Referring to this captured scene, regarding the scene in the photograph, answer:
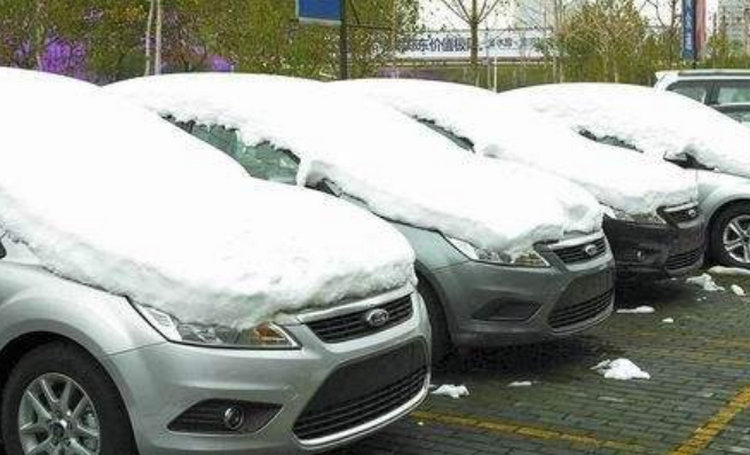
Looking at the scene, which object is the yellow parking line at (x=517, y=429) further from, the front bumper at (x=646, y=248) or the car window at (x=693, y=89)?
the car window at (x=693, y=89)

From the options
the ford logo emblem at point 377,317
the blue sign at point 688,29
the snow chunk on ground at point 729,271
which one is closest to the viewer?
the ford logo emblem at point 377,317

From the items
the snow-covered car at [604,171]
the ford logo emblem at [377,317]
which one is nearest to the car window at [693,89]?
the snow-covered car at [604,171]

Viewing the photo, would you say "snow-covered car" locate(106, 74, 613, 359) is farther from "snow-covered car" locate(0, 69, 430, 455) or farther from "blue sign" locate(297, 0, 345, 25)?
"blue sign" locate(297, 0, 345, 25)

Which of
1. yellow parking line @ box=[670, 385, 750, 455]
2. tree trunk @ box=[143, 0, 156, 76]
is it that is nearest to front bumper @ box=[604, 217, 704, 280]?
yellow parking line @ box=[670, 385, 750, 455]

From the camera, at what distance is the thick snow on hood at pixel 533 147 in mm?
7785

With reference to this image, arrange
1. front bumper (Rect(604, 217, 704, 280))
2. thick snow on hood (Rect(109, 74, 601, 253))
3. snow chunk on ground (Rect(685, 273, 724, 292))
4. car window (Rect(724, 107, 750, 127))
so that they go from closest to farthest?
thick snow on hood (Rect(109, 74, 601, 253)) → front bumper (Rect(604, 217, 704, 280)) → snow chunk on ground (Rect(685, 273, 724, 292)) → car window (Rect(724, 107, 750, 127))

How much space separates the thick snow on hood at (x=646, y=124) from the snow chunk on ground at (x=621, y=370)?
3.45 meters

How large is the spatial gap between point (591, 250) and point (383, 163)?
1279 millimetres

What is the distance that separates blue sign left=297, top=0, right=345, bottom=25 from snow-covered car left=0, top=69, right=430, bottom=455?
21.8ft

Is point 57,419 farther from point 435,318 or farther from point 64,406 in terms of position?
point 435,318

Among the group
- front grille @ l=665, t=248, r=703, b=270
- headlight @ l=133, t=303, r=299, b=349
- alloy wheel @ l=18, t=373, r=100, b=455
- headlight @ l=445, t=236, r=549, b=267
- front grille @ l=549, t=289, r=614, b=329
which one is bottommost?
front grille @ l=665, t=248, r=703, b=270

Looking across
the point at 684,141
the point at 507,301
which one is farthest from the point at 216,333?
the point at 684,141

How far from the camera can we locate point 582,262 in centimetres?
613

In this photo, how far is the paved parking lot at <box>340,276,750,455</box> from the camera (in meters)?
4.94
